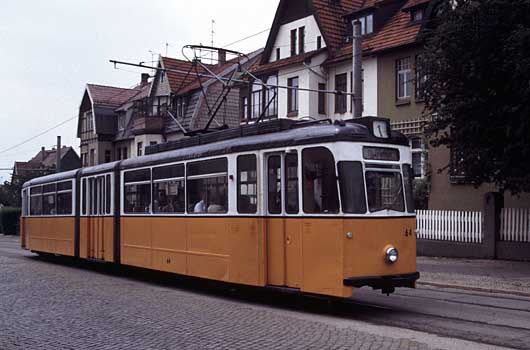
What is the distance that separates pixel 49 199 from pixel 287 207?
44.2 feet

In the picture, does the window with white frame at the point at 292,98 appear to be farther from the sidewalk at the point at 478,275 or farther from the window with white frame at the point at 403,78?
the sidewalk at the point at 478,275

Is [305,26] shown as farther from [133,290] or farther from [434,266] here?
[133,290]

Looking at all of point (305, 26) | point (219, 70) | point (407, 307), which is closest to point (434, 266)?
point (407, 307)

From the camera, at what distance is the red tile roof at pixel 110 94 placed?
60.8 m

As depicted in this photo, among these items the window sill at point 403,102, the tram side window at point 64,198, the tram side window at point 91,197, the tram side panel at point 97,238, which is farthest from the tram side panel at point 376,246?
the window sill at point 403,102

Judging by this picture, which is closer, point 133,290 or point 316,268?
point 316,268

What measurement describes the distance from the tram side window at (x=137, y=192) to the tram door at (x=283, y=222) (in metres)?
4.81

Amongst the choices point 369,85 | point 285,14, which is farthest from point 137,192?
point 285,14

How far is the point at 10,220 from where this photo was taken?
55969 millimetres

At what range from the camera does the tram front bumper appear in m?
10.5

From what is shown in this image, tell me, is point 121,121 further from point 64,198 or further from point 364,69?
point 64,198

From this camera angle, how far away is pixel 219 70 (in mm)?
49031

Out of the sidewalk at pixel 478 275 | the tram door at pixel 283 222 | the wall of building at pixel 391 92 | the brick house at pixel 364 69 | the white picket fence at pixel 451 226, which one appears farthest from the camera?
the wall of building at pixel 391 92

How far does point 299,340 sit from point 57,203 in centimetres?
1499
